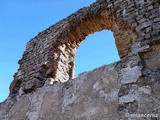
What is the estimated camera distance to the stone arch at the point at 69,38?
328 centimetres

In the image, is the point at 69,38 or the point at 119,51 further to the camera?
the point at 69,38

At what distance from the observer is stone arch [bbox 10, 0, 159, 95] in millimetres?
3281

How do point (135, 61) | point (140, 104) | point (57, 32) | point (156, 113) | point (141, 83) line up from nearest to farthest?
point (156, 113), point (140, 104), point (141, 83), point (135, 61), point (57, 32)

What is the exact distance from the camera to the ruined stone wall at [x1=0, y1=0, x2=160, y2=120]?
2.25m

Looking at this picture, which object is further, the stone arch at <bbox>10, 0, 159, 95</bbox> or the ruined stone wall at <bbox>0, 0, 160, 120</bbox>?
the stone arch at <bbox>10, 0, 159, 95</bbox>

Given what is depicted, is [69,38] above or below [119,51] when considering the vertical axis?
above

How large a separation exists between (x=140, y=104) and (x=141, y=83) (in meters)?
0.24

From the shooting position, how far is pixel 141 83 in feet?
7.45

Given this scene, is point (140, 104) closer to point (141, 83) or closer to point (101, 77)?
point (141, 83)

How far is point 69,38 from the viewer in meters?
4.36

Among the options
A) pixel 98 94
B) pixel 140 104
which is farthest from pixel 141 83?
pixel 98 94

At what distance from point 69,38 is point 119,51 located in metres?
1.13

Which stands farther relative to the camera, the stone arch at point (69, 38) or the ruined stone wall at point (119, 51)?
the stone arch at point (69, 38)

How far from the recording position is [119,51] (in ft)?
12.0
